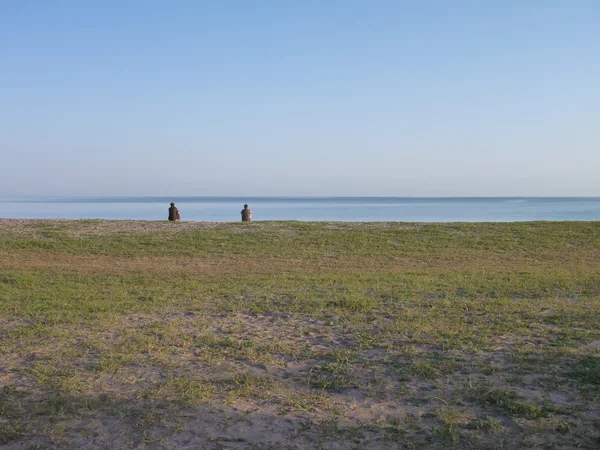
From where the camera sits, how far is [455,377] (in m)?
5.62

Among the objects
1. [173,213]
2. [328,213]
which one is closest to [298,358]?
[173,213]

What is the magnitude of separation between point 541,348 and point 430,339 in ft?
4.00

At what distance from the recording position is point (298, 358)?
625cm

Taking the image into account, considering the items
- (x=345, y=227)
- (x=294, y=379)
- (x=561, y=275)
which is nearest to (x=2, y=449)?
(x=294, y=379)

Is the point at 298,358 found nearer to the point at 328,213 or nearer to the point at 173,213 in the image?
the point at 173,213

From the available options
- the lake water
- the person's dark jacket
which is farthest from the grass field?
the lake water

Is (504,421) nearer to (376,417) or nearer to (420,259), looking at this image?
(376,417)

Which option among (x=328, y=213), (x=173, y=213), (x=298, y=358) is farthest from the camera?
(x=328, y=213)

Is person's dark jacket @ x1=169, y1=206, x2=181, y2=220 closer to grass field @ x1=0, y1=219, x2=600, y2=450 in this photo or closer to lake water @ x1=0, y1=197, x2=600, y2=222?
grass field @ x1=0, y1=219, x2=600, y2=450

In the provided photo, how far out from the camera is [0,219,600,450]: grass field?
14.6 ft

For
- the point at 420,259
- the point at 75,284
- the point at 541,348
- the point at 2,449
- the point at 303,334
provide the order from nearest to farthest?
the point at 2,449
the point at 541,348
the point at 303,334
the point at 75,284
the point at 420,259

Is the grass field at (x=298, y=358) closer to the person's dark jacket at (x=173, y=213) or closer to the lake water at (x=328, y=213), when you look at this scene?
the person's dark jacket at (x=173, y=213)

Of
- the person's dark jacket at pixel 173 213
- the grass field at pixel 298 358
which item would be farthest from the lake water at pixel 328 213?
the grass field at pixel 298 358

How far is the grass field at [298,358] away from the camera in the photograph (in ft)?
14.6
